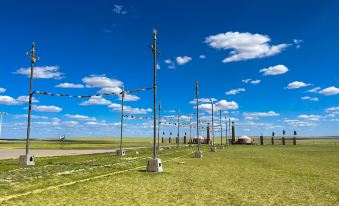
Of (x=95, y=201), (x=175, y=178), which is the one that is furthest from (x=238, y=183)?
(x=95, y=201)

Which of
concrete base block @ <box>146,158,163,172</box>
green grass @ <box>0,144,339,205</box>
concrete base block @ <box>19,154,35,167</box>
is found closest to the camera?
green grass @ <box>0,144,339,205</box>

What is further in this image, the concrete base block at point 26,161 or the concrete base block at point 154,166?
the concrete base block at point 26,161

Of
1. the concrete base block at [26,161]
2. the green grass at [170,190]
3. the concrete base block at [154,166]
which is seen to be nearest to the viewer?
the green grass at [170,190]

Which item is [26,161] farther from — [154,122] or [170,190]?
[170,190]

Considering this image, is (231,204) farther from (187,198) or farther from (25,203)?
(25,203)

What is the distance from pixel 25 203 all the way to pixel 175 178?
10291 millimetres

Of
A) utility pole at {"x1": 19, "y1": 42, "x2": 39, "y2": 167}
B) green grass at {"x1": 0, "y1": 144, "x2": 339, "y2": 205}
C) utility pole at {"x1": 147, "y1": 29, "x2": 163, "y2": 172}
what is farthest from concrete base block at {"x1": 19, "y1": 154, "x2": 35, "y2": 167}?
utility pole at {"x1": 147, "y1": 29, "x2": 163, "y2": 172}

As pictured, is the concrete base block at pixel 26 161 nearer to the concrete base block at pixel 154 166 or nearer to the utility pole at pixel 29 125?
the utility pole at pixel 29 125

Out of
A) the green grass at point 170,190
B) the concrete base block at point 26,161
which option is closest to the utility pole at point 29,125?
the concrete base block at point 26,161

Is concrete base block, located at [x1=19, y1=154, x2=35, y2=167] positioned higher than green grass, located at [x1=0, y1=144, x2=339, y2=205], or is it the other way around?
concrete base block, located at [x1=19, y1=154, x2=35, y2=167]

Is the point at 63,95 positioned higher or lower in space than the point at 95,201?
higher

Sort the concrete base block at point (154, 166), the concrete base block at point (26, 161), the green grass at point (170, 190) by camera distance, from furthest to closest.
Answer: the concrete base block at point (26, 161) < the concrete base block at point (154, 166) < the green grass at point (170, 190)

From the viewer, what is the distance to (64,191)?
15.9 meters

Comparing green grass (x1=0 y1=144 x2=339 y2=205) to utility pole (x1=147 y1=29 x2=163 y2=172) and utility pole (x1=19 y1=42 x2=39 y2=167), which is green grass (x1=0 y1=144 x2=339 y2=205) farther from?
utility pole (x1=19 y1=42 x2=39 y2=167)
